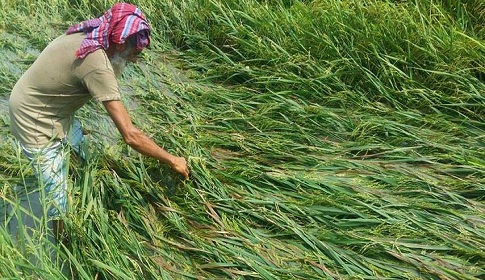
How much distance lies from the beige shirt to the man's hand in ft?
1.59

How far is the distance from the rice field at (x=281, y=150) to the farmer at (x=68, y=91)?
14 cm

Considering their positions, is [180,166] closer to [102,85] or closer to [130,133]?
[130,133]

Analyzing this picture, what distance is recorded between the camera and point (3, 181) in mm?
3123

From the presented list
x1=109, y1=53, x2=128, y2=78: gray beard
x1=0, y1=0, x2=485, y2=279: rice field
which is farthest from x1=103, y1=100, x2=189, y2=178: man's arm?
x1=0, y1=0, x2=485, y2=279: rice field

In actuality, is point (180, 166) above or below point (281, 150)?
above

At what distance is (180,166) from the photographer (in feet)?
9.57

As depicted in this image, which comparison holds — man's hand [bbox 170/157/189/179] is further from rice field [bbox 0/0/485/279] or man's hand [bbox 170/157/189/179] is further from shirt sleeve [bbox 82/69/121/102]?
shirt sleeve [bbox 82/69/121/102]

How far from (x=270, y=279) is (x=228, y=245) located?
292 mm

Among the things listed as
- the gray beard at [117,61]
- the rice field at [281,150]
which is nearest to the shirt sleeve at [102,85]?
the gray beard at [117,61]

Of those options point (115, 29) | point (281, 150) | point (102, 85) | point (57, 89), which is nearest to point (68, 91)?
point (57, 89)

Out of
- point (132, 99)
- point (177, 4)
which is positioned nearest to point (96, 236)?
point (132, 99)

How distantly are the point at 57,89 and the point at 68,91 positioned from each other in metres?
0.05

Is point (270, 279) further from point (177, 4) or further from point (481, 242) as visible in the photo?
point (177, 4)

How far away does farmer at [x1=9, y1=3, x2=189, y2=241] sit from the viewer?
2496mm
